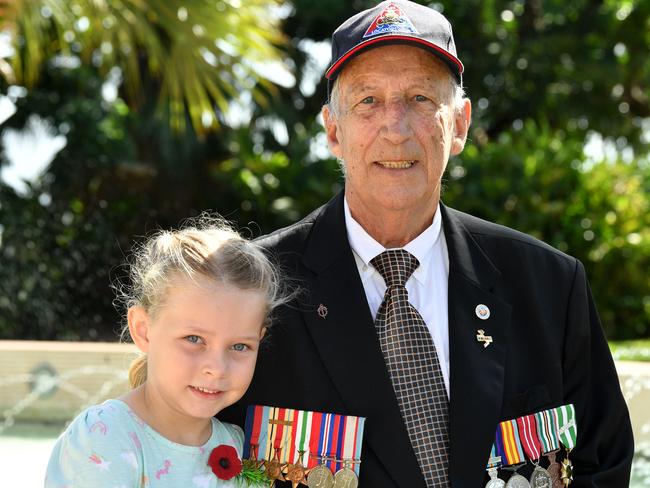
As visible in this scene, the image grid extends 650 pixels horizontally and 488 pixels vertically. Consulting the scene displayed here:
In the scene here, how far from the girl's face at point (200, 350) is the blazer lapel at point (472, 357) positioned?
1.85ft

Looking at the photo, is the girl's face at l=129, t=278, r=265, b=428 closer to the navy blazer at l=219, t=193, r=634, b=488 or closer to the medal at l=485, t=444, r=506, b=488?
the navy blazer at l=219, t=193, r=634, b=488

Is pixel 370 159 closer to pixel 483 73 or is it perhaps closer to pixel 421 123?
pixel 421 123

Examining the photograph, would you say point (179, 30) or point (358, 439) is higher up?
point (179, 30)

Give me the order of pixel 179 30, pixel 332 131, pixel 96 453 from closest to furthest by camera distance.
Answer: pixel 96 453 < pixel 332 131 < pixel 179 30

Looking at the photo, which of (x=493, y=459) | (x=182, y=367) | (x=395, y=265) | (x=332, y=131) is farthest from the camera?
(x=332, y=131)

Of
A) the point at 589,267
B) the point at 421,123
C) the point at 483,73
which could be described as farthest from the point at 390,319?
the point at 483,73

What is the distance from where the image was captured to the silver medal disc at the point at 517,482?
2469 millimetres

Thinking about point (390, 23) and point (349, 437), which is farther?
point (390, 23)

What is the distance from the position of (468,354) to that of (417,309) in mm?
189

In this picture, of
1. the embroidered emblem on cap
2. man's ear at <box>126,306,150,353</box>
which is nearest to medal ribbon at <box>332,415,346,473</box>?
man's ear at <box>126,306,150,353</box>

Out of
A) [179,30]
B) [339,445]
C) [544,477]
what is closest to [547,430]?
[544,477]

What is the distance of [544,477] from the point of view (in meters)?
2.53

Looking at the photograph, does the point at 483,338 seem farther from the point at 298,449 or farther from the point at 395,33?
the point at 395,33

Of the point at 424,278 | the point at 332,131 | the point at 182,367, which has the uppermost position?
the point at 332,131
